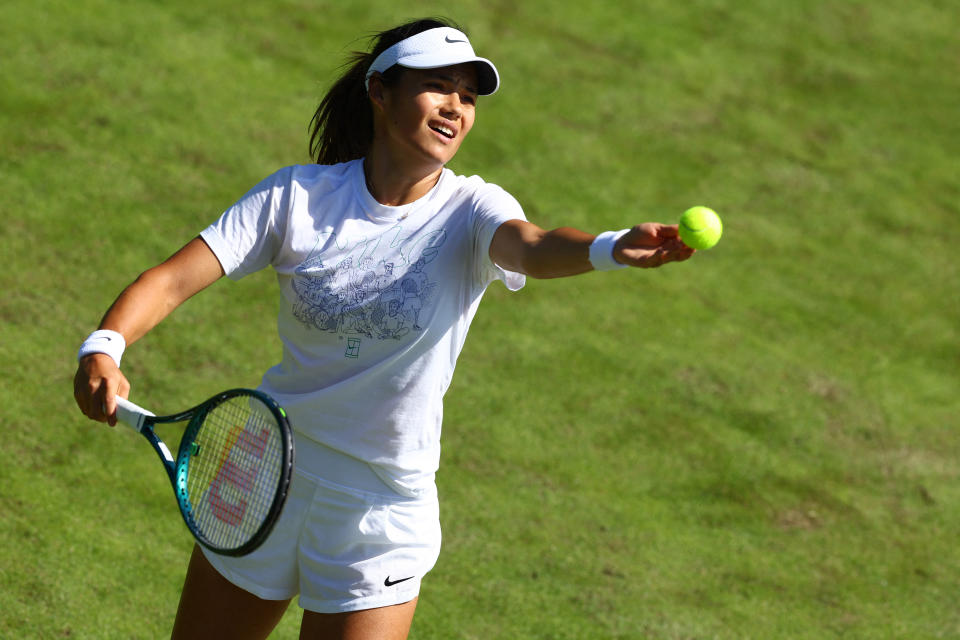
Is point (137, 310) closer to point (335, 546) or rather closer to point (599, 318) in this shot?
point (335, 546)

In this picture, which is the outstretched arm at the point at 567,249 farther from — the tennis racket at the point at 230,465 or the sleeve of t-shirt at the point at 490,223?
the tennis racket at the point at 230,465

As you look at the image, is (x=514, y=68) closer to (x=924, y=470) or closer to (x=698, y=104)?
(x=698, y=104)

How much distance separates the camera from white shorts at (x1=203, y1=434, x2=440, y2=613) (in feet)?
9.87

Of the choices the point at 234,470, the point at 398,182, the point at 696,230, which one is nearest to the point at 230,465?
the point at 234,470

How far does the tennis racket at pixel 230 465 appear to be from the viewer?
8.78 feet

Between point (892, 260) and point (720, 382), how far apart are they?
2.38 m

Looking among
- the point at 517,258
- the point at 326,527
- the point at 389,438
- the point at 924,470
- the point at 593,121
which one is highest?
the point at 517,258

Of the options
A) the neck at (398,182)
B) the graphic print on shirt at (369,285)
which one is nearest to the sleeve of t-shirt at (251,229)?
the graphic print on shirt at (369,285)

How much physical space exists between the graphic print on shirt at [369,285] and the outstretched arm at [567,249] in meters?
0.21

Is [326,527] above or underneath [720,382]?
above

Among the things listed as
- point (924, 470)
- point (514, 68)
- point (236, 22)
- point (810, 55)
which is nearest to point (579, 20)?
point (514, 68)

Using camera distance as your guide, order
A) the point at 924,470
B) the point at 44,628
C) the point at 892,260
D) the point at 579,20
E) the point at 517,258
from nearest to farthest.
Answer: the point at 517,258, the point at 44,628, the point at 924,470, the point at 892,260, the point at 579,20

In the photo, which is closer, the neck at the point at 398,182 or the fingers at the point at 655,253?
the fingers at the point at 655,253

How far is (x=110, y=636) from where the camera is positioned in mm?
4352
